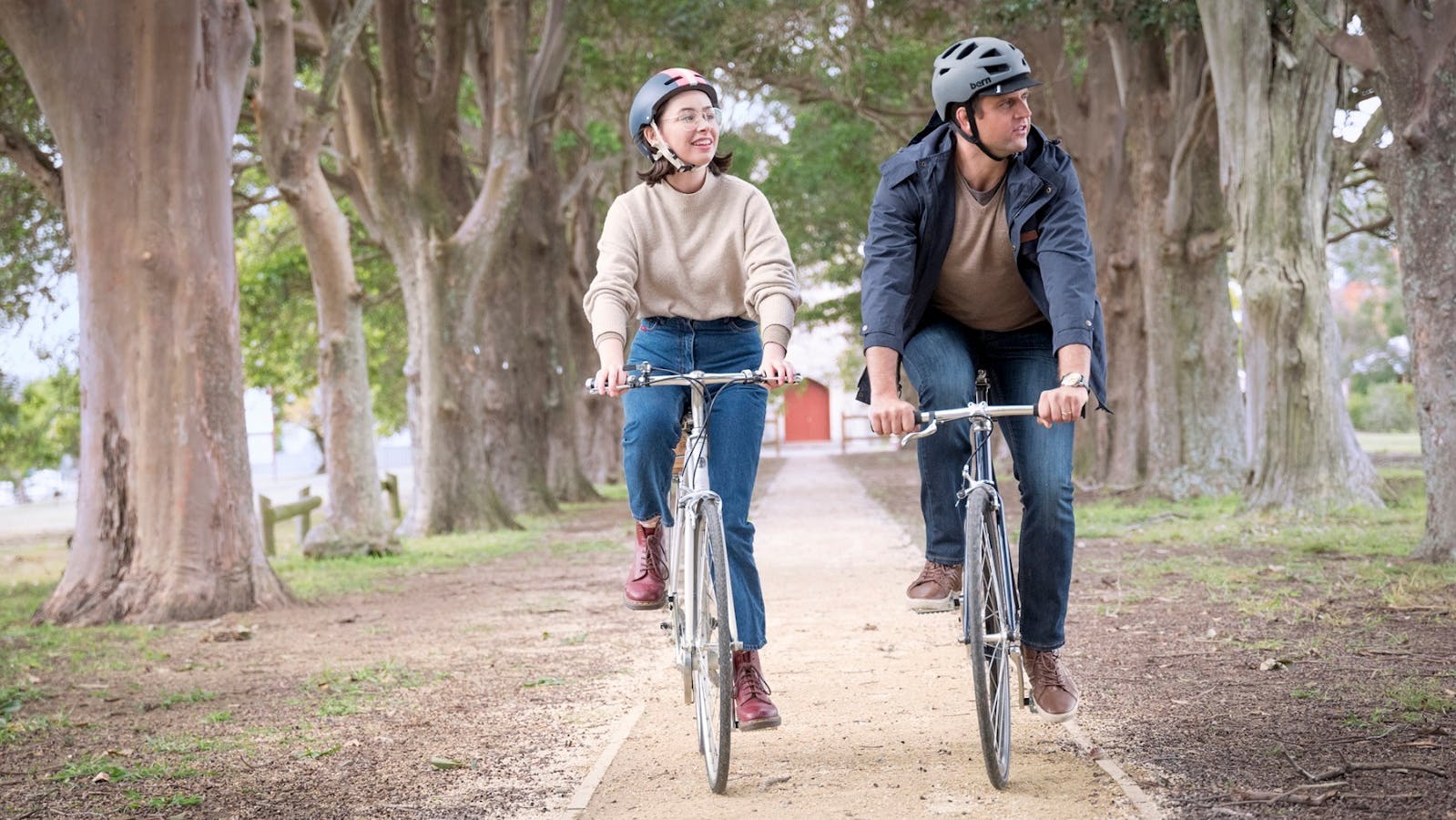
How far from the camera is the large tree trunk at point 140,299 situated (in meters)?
10.7

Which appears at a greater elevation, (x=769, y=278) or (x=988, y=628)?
(x=769, y=278)

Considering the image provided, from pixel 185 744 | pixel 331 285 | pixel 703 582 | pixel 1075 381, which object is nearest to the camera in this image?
pixel 1075 381

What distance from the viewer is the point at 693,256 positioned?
5.31 meters

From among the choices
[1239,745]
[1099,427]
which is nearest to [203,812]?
[1239,745]

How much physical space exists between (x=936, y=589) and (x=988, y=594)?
440 millimetres

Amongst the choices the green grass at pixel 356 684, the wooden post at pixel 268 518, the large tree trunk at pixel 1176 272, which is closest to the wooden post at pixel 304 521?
the wooden post at pixel 268 518

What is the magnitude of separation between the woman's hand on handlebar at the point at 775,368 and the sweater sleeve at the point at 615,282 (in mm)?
499

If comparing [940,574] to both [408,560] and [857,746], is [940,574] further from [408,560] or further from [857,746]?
[408,560]

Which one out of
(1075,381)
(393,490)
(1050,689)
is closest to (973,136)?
(1075,381)

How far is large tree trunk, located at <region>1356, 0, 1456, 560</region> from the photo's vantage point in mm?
9391

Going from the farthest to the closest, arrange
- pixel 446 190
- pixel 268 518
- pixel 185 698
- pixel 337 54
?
1. pixel 446 190
2. pixel 268 518
3. pixel 337 54
4. pixel 185 698

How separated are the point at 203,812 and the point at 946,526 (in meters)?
2.65

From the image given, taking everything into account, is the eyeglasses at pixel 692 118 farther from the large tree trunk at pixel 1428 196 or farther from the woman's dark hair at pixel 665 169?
the large tree trunk at pixel 1428 196

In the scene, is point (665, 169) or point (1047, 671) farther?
point (665, 169)
